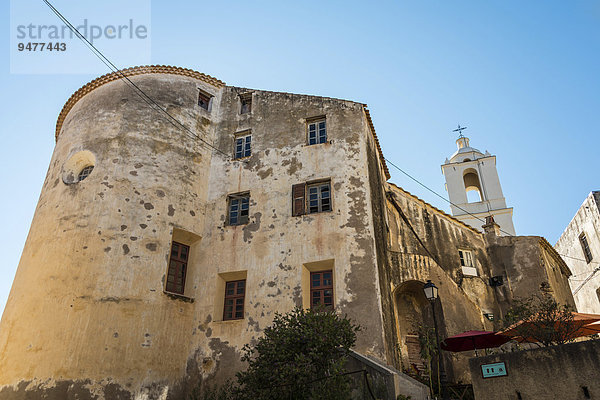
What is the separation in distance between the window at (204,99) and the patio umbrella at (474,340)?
A: 14.3m

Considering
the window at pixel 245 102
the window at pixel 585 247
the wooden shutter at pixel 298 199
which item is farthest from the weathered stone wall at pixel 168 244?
the window at pixel 585 247

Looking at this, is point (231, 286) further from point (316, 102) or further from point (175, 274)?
point (316, 102)

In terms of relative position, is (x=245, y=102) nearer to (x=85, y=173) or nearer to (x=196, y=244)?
(x=196, y=244)

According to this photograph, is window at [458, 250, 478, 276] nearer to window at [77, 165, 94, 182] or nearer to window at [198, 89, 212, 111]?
window at [198, 89, 212, 111]

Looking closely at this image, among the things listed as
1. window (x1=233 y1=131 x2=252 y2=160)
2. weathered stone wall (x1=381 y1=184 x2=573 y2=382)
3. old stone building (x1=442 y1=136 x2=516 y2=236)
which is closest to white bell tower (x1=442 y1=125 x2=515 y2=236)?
old stone building (x1=442 y1=136 x2=516 y2=236)

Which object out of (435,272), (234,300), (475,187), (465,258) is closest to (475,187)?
(475,187)

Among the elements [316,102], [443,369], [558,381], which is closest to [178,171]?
[316,102]

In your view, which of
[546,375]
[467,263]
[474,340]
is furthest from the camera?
[467,263]

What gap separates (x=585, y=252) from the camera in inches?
1219

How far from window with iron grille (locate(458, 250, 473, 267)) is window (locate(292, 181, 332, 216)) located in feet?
31.1

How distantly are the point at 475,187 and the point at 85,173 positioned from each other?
37621 millimetres

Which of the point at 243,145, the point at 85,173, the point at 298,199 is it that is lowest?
the point at 298,199

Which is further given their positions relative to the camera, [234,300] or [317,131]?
[317,131]

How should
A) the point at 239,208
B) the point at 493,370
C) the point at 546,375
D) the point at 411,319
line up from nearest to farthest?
the point at 546,375 < the point at 493,370 < the point at 239,208 < the point at 411,319
